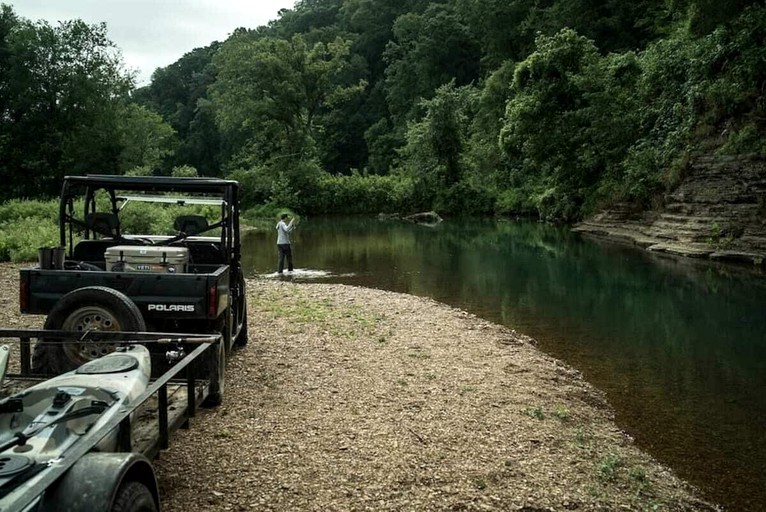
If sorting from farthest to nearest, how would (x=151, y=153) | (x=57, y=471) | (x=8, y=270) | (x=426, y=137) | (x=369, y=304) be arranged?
(x=426, y=137)
(x=151, y=153)
(x=8, y=270)
(x=369, y=304)
(x=57, y=471)

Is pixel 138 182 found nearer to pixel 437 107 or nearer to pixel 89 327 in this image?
pixel 89 327

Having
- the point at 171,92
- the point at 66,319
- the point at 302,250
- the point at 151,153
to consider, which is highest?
the point at 171,92

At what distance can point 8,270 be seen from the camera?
55.3 feet

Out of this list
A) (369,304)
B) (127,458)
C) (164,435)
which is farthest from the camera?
(369,304)

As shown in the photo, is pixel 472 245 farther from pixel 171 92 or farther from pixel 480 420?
pixel 171 92

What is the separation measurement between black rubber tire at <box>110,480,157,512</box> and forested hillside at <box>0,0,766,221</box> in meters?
24.7

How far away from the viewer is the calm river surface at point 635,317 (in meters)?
6.98

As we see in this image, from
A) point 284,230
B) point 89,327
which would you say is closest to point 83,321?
point 89,327

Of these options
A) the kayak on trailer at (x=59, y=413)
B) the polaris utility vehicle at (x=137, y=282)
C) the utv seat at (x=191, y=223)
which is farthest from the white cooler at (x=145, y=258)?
the kayak on trailer at (x=59, y=413)

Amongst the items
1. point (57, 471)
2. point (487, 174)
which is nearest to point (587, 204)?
point (487, 174)

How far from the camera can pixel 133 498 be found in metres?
3.12

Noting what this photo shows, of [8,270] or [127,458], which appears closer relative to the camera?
[127,458]

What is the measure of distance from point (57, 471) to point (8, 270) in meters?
16.5

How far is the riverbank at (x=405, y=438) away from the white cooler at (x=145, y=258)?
5.19 ft
